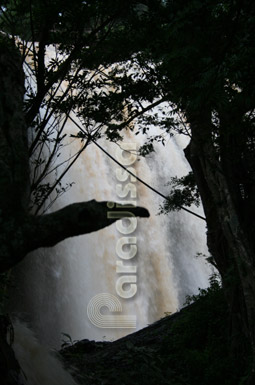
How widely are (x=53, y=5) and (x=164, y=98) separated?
3.50 m

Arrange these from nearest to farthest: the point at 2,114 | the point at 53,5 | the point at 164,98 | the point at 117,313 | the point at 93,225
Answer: the point at 93,225 → the point at 2,114 → the point at 53,5 → the point at 164,98 → the point at 117,313

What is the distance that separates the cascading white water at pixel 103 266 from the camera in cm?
1596

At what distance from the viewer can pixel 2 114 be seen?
3197mm

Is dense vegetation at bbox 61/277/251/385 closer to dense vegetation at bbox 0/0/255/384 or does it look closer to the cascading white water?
dense vegetation at bbox 0/0/255/384

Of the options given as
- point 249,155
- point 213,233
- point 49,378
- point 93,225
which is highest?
point 249,155

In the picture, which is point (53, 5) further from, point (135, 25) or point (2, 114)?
point (2, 114)

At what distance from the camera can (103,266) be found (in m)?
17.2

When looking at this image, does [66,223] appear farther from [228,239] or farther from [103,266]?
[103,266]

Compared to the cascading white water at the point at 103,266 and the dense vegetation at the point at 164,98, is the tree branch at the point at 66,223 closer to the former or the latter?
the dense vegetation at the point at 164,98

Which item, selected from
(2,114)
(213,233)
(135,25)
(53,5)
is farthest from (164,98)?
(2,114)

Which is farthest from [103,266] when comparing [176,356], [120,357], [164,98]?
[164,98]

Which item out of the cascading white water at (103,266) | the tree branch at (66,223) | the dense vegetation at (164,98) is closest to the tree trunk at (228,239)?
the dense vegetation at (164,98)

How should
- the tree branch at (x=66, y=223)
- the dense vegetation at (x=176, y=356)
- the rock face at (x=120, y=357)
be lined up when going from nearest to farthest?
1. the tree branch at (x=66, y=223)
2. the rock face at (x=120, y=357)
3. the dense vegetation at (x=176, y=356)

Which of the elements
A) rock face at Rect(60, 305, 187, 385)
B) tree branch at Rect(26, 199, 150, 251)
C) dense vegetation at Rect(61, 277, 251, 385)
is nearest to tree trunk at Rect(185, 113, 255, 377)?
dense vegetation at Rect(61, 277, 251, 385)
